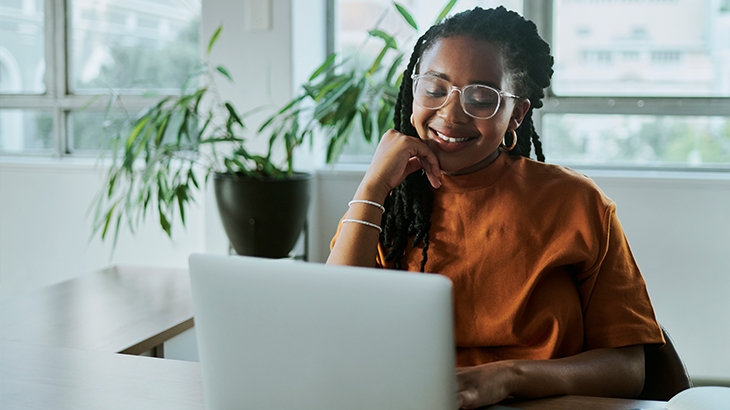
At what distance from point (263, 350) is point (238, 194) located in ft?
5.84

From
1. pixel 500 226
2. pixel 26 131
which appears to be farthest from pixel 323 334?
pixel 26 131

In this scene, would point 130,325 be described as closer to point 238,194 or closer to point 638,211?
point 238,194

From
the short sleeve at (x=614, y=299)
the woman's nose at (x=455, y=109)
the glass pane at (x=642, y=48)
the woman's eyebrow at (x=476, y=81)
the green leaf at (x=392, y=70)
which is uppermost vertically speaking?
the glass pane at (x=642, y=48)

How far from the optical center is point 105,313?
1574 mm

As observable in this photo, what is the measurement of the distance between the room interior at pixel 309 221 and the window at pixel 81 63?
0.20 m

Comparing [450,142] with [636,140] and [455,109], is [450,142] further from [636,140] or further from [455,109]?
[636,140]

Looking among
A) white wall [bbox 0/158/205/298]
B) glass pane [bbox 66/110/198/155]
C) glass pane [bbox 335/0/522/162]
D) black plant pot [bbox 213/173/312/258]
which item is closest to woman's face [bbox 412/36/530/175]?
black plant pot [bbox 213/173/312/258]

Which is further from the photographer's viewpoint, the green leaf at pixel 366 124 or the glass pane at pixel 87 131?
the glass pane at pixel 87 131

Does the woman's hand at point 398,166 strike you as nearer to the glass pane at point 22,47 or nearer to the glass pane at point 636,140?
the glass pane at point 636,140

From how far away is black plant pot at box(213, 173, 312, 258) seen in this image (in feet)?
8.25

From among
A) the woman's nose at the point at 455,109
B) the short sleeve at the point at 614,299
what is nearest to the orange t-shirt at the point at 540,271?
the short sleeve at the point at 614,299

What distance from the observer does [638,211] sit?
9.07 ft

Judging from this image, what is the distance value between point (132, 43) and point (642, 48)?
2.39 meters

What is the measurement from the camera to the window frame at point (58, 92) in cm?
366
